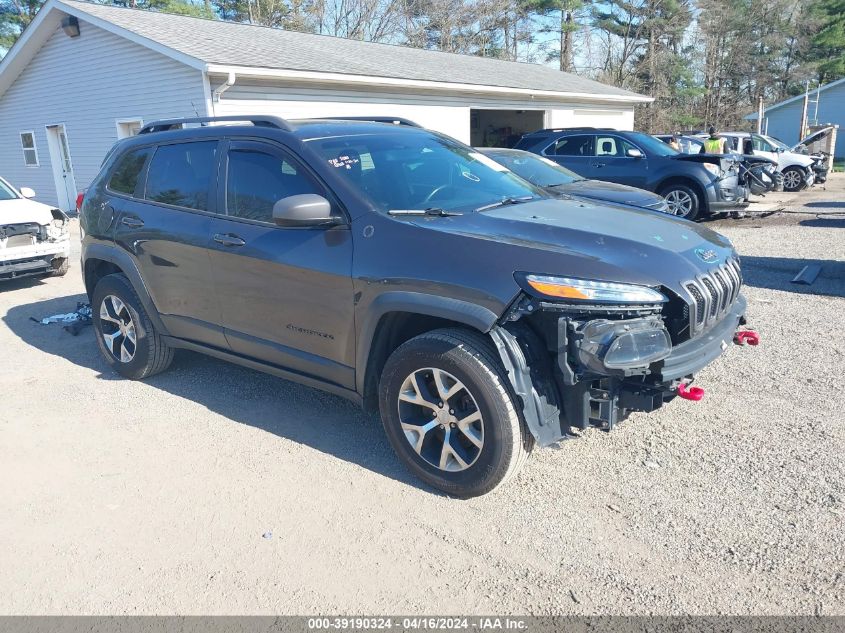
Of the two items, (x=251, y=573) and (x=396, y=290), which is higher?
(x=396, y=290)

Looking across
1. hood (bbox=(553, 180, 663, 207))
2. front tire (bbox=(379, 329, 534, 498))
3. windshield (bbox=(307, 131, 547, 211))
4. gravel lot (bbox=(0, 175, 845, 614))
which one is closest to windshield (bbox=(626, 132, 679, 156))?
hood (bbox=(553, 180, 663, 207))

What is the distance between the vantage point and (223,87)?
13.0 meters

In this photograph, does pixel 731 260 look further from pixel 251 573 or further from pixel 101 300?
pixel 101 300

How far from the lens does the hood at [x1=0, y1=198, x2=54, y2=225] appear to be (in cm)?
844

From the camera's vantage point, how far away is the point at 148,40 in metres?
13.6

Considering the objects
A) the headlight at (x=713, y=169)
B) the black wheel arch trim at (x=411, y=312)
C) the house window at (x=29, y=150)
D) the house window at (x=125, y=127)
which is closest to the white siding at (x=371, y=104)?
the house window at (x=125, y=127)

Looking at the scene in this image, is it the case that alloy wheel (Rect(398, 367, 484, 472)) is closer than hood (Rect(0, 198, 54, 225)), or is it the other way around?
alloy wheel (Rect(398, 367, 484, 472))

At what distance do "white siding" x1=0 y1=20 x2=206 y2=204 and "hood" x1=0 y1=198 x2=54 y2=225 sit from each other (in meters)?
5.10

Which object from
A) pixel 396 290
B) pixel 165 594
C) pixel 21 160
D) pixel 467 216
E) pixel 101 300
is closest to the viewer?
pixel 165 594

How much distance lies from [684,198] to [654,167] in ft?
2.59

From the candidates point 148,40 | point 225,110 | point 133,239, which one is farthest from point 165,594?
point 148,40

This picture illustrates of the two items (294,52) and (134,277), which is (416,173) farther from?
(294,52)

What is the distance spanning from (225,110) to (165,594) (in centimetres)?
1229

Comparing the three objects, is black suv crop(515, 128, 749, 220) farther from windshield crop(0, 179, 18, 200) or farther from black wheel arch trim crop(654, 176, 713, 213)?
windshield crop(0, 179, 18, 200)
